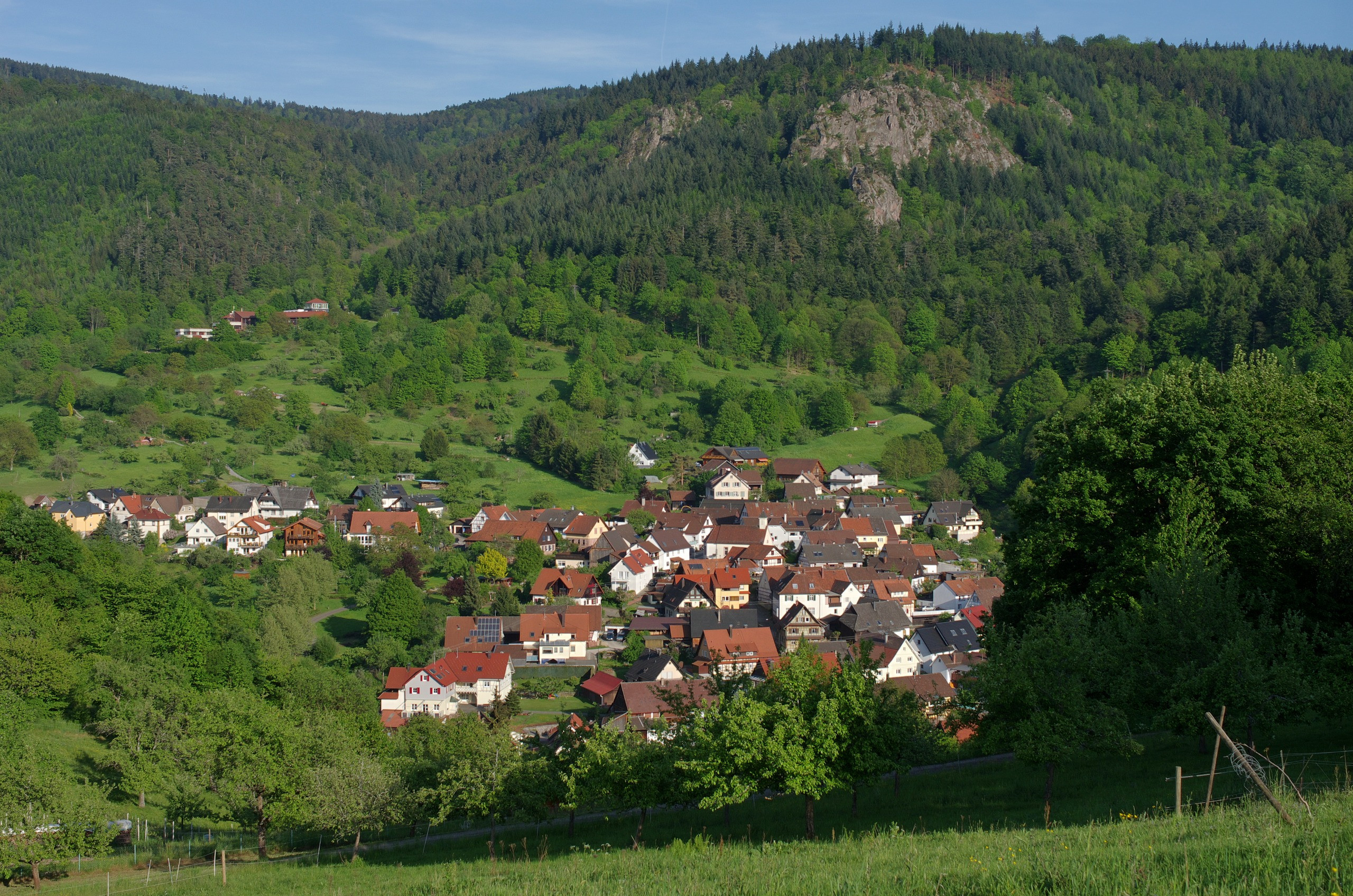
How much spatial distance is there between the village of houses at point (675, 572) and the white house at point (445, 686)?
2.8 inches

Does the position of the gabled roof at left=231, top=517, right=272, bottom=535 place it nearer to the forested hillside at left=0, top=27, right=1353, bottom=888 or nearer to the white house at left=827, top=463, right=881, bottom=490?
the forested hillside at left=0, top=27, right=1353, bottom=888

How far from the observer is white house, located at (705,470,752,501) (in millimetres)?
77125

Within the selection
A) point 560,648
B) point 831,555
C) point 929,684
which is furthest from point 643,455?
point 929,684

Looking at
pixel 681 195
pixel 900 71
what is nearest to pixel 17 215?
pixel 681 195

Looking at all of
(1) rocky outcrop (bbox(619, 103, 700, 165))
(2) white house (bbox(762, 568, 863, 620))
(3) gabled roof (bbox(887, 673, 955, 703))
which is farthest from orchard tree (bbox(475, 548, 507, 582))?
(1) rocky outcrop (bbox(619, 103, 700, 165))

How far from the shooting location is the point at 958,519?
232 feet

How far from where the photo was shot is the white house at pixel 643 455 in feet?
281

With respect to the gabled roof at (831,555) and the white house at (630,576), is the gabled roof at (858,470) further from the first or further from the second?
the white house at (630,576)

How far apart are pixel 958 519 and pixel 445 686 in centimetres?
4133

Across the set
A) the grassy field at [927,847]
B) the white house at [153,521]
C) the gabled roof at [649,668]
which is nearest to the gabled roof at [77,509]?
the white house at [153,521]

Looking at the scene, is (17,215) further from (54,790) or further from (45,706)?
(54,790)

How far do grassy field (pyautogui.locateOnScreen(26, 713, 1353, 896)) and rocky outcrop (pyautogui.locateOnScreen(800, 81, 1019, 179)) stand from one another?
142241mm

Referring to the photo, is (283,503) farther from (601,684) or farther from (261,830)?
(261,830)

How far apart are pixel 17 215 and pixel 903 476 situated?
13540cm
